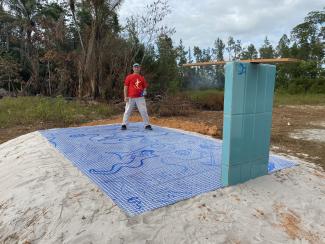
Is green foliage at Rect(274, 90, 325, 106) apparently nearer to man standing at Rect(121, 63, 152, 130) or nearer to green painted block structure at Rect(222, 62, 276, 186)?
man standing at Rect(121, 63, 152, 130)

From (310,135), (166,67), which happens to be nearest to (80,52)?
(166,67)

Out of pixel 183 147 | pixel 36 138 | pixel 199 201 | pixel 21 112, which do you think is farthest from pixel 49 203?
pixel 21 112

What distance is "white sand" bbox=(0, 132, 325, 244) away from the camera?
7.57 ft

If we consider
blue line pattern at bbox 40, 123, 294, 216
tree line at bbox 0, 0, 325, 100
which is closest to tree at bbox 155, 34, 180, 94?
tree line at bbox 0, 0, 325, 100

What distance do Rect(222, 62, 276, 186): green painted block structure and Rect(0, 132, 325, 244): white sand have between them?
0.19m

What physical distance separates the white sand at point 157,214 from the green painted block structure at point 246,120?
0.61ft

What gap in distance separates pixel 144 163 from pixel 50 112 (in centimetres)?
552

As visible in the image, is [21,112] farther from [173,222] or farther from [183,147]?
[173,222]

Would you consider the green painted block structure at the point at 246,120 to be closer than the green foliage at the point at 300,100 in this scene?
Yes

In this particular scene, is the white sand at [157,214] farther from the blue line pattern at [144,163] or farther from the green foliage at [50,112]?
the green foliage at [50,112]

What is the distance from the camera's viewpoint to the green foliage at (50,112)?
7801 mm

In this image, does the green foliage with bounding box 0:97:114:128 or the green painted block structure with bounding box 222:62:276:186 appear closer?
the green painted block structure with bounding box 222:62:276:186

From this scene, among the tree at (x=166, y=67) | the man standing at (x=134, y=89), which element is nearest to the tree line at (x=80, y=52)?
the tree at (x=166, y=67)

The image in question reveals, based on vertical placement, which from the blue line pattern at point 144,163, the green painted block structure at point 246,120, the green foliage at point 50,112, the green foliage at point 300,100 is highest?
the green painted block structure at point 246,120
